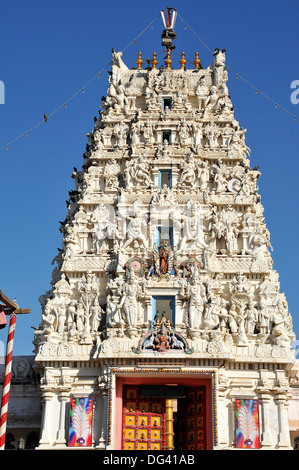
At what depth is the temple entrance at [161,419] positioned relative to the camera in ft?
82.5

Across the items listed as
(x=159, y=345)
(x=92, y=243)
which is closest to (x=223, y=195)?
(x=92, y=243)

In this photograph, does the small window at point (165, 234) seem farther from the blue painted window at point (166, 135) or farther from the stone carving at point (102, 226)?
the blue painted window at point (166, 135)

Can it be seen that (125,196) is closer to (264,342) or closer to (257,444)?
(264,342)

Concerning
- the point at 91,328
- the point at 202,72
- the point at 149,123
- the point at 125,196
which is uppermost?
the point at 202,72

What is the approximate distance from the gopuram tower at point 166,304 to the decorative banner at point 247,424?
0.04 meters

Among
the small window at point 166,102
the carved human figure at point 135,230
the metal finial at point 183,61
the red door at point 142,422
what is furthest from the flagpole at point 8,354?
the metal finial at point 183,61

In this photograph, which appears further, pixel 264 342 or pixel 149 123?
pixel 149 123

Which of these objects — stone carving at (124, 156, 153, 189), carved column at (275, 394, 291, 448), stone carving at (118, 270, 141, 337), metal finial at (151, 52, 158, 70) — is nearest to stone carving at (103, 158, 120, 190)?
stone carving at (124, 156, 153, 189)

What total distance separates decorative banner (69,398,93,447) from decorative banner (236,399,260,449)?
544 cm

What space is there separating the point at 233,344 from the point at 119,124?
Result: 492 inches

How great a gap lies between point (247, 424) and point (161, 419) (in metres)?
3.36

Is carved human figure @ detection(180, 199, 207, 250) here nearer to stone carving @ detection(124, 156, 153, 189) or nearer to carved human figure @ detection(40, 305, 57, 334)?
stone carving @ detection(124, 156, 153, 189)

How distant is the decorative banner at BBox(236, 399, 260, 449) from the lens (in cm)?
2412

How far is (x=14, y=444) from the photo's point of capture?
27.3 m
